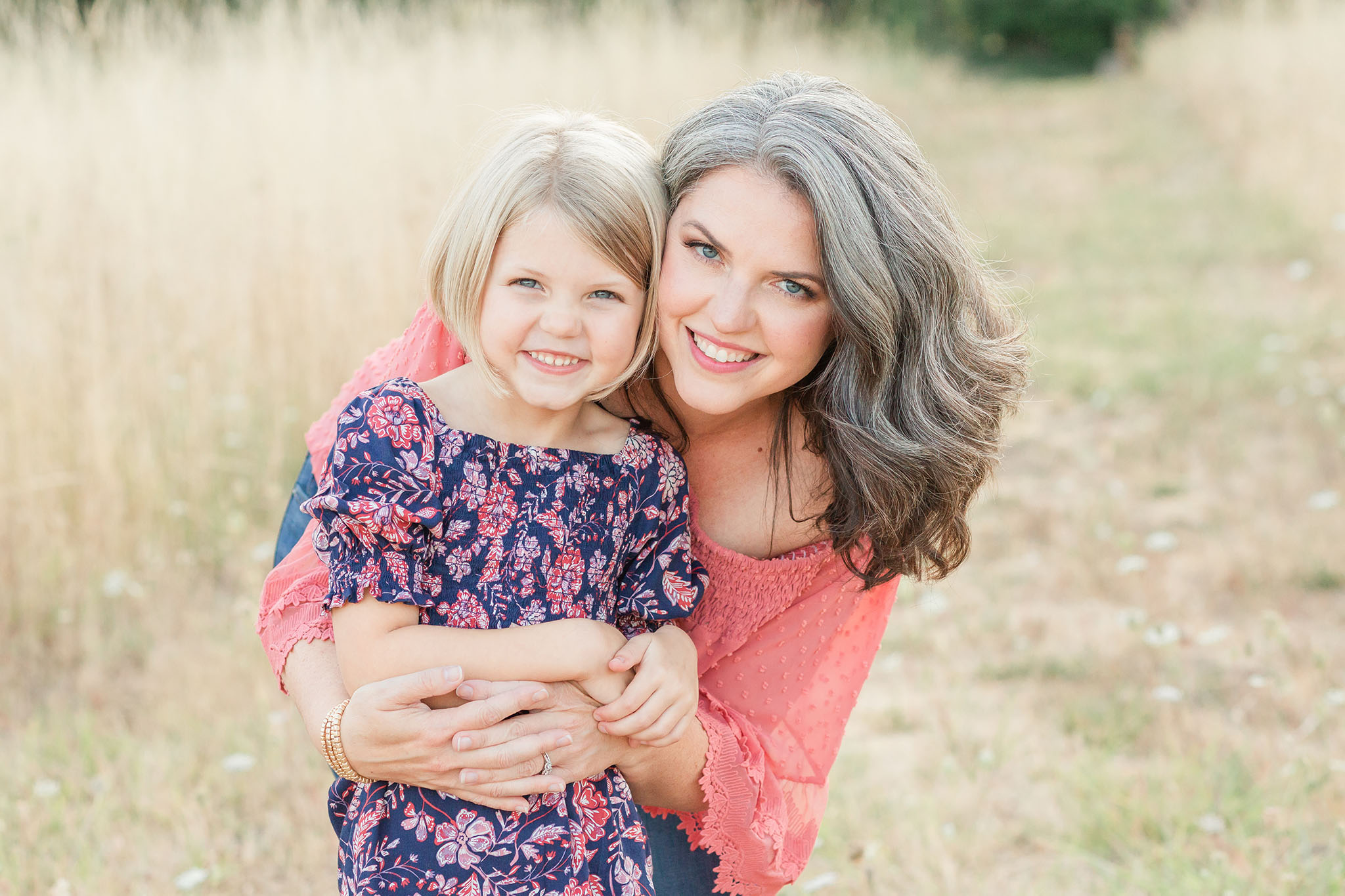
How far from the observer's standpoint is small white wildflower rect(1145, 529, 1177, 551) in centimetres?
396

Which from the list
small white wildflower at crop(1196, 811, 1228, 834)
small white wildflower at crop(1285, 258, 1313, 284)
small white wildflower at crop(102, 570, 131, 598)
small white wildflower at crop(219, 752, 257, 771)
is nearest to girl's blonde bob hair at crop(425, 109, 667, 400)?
small white wildflower at crop(219, 752, 257, 771)

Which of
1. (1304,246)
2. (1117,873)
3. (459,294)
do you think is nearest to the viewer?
(459,294)

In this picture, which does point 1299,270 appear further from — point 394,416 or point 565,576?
point 394,416

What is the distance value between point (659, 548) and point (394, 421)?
462 mm

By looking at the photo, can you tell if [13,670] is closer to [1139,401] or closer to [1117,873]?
[1117,873]

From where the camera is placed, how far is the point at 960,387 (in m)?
1.89

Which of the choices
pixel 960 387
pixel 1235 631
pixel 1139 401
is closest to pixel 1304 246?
pixel 1139 401

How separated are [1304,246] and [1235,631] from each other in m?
4.61

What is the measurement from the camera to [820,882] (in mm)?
2400

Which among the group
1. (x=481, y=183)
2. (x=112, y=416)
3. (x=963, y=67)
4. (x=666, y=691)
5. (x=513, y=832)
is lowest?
(x=963, y=67)

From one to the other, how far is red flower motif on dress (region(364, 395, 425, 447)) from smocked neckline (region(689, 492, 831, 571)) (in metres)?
0.57

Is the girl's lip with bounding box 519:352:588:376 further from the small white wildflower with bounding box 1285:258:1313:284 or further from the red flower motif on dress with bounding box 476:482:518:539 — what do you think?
the small white wildflower with bounding box 1285:258:1313:284

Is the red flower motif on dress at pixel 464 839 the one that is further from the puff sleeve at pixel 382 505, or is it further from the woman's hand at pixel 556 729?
the puff sleeve at pixel 382 505

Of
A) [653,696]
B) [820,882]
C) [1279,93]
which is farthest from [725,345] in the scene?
[1279,93]
